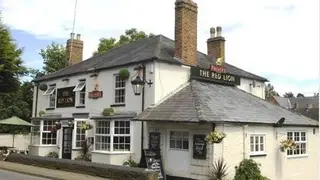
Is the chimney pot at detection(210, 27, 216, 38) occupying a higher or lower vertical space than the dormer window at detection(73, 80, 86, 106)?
higher

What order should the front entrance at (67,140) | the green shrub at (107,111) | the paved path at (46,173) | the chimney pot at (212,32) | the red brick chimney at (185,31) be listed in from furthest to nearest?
the chimney pot at (212,32) < the front entrance at (67,140) < the green shrub at (107,111) < the red brick chimney at (185,31) < the paved path at (46,173)

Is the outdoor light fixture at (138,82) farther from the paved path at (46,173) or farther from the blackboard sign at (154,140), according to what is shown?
the paved path at (46,173)

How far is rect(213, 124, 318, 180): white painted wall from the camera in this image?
1655 centimetres

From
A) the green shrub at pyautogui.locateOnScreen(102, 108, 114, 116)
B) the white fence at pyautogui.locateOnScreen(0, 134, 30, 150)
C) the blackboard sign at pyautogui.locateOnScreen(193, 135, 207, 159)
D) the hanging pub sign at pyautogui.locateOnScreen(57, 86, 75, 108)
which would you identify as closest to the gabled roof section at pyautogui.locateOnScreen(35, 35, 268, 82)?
the hanging pub sign at pyautogui.locateOnScreen(57, 86, 75, 108)

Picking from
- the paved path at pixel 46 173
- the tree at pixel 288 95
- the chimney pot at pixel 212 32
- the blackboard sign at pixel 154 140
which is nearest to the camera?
the paved path at pixel 46 173

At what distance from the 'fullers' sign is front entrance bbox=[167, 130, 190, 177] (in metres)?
3.98

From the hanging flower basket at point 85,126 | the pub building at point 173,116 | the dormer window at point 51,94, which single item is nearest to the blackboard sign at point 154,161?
the pub building at point 173,116

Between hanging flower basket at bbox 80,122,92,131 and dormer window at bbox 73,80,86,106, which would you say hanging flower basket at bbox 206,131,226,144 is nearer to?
hanging flower basket at bbox 80,122,92,131

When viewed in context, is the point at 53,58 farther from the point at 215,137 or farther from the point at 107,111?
the point at 215,137

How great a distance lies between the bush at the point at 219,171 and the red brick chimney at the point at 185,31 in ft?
20.3

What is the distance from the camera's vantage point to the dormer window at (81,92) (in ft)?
76.8

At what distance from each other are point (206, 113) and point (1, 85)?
14.0m

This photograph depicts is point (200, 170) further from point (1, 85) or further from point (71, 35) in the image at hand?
point (71, 35)

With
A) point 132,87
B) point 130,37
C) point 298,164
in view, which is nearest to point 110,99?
point 132,87
